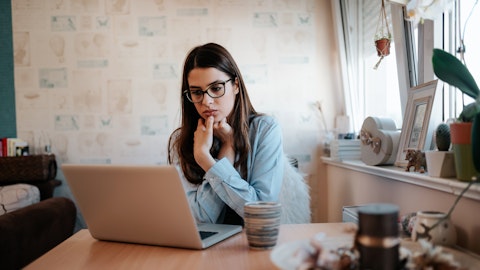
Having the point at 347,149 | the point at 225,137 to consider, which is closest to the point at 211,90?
the point at 225,137

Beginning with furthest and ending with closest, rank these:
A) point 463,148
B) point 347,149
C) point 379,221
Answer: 1. point 347,149
2. point 463,148
3. point 379,221

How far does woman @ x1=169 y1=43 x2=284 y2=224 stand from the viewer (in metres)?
1.30

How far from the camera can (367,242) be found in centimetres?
56

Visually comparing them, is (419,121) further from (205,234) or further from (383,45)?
(205,234)

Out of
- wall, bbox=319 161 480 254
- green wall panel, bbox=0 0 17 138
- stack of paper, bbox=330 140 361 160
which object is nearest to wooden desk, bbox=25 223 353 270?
wall, bbox=319 161 480 254

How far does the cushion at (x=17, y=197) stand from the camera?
2131mm

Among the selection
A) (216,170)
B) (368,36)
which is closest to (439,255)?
(216,170)

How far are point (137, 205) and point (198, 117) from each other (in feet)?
2.54

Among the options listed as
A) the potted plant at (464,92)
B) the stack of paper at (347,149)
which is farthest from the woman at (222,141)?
the stack of paper at (347,149)

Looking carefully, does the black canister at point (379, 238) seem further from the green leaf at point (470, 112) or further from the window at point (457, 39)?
the window at point (457, 39)

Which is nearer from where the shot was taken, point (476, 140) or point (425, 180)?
point (476, 140)

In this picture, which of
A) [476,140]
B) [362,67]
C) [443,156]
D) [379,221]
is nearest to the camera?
[379,221]

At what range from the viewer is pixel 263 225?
0.83m

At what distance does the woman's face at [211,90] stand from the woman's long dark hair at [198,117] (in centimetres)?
3
